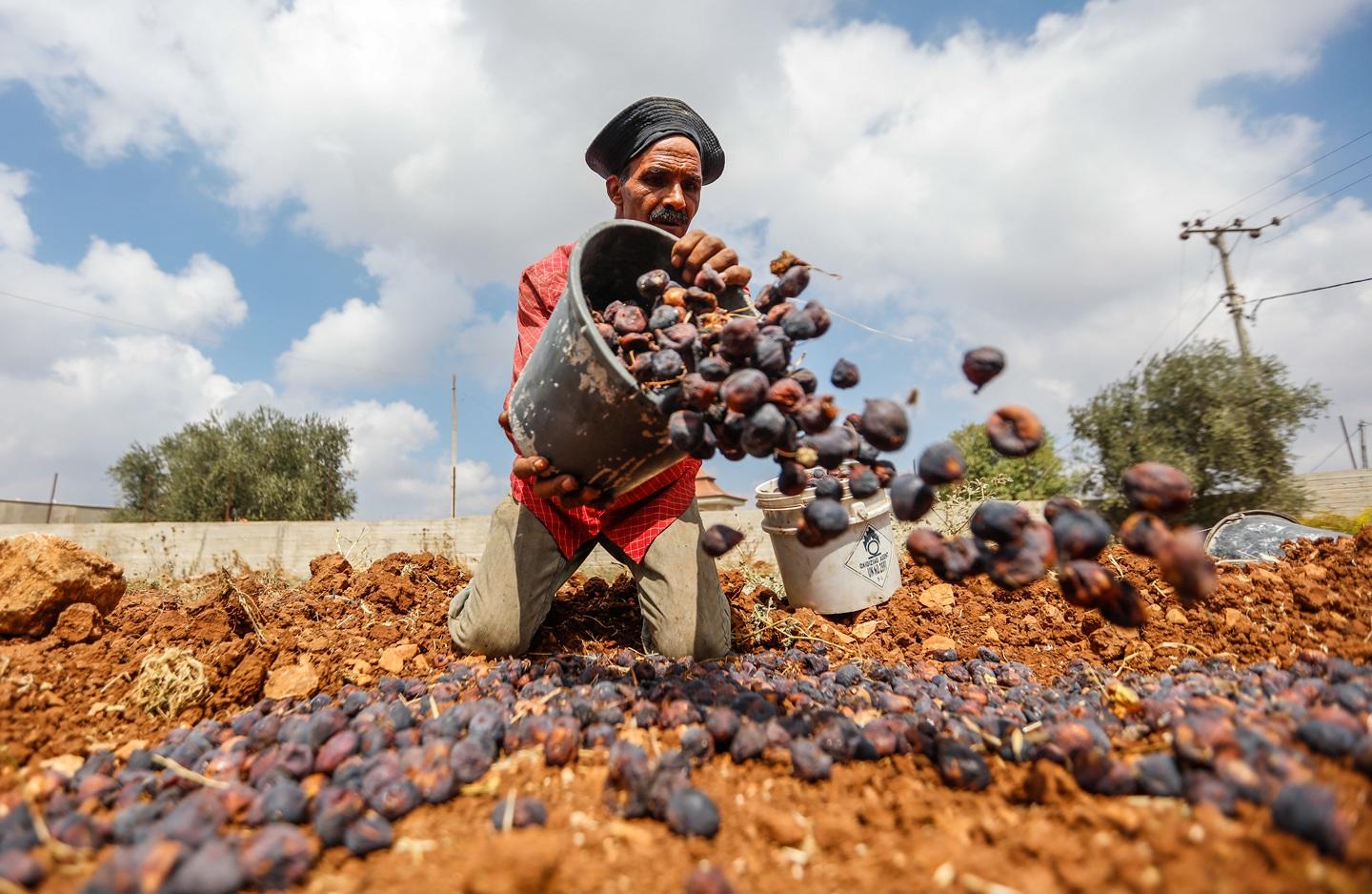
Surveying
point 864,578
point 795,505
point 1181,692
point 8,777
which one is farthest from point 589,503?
point 864,578

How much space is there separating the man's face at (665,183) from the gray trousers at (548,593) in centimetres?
161

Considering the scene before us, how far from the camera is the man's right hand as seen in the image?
2.20 metres

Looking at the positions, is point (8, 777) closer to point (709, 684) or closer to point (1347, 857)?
point (709, 684)

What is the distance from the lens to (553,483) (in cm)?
222

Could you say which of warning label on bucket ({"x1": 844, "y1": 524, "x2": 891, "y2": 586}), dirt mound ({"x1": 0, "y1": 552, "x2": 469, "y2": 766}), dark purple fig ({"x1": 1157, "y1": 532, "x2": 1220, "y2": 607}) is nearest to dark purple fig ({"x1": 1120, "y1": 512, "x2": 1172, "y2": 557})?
dark purple fig ({"x1": 1157, "y1": 532, "x2": 1220, "y2": 607})

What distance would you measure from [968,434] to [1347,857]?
964 inches

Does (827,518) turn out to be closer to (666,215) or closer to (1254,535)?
(666,215)

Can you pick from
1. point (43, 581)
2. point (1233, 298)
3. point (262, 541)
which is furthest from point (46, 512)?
point (1233, 298)

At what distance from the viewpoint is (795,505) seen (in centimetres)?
419

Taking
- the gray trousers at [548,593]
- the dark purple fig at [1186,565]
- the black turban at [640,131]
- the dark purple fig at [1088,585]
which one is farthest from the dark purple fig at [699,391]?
the black turban at [640,131]

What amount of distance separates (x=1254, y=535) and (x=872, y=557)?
2770mm

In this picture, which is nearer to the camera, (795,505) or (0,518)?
(795,505)

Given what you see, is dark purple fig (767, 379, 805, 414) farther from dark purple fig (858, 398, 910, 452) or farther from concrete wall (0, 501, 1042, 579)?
concrete wall (0, 501, 1042, 579)

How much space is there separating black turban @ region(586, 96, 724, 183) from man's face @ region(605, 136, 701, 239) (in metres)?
0.06
